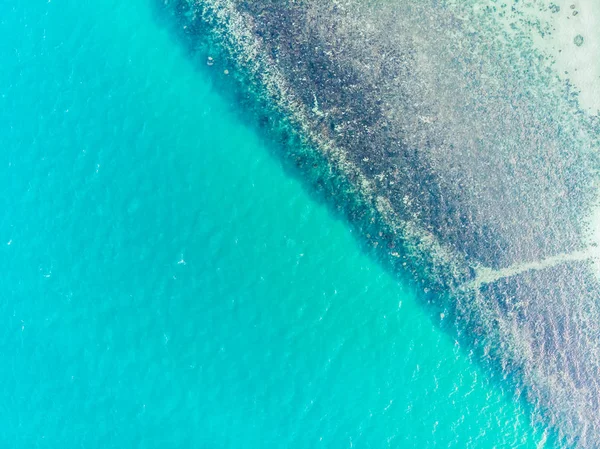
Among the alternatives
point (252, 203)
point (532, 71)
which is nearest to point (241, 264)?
point (252, 203)

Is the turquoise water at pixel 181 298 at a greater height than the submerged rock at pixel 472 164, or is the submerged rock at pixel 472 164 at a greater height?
the submerged rock at pixel 472 164

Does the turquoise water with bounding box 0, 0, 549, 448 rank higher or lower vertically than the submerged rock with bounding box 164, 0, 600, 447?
lower

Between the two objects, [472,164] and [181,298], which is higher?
[472,164]

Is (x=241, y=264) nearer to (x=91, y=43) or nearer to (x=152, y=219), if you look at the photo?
(x=152, y=219)
